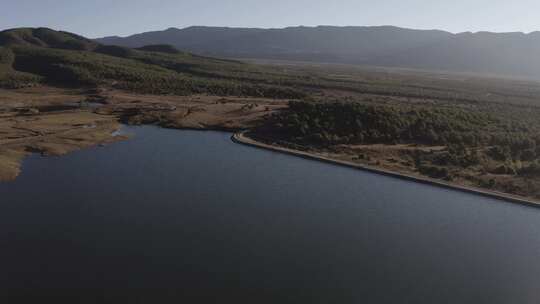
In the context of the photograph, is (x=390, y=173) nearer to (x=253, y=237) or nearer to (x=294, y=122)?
(x=253, y=237)

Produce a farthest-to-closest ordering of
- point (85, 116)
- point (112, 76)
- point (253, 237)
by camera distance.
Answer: point (112, 76) → point (85, 116) → point (253, 237)

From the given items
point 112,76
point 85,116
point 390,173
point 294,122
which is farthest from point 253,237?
point 112,76

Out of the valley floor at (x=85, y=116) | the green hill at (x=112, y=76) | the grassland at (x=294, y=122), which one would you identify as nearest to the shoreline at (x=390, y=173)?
the grassland at (x=294, y=122)

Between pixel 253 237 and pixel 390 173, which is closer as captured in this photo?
pixel 253 237

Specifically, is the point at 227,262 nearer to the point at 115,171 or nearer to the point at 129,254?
the point at 129,254

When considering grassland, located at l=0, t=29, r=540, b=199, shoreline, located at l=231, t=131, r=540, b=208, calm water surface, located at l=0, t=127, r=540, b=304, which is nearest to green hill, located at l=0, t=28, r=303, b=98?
grassland, located at l=0, t=29, r=540, b=199

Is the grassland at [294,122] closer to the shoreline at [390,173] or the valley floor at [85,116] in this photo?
the valley floor at [85,116]

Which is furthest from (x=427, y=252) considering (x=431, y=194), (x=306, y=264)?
(x=431, y=194)

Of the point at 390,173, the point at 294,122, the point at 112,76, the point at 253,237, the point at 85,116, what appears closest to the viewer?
the point at 253,237
